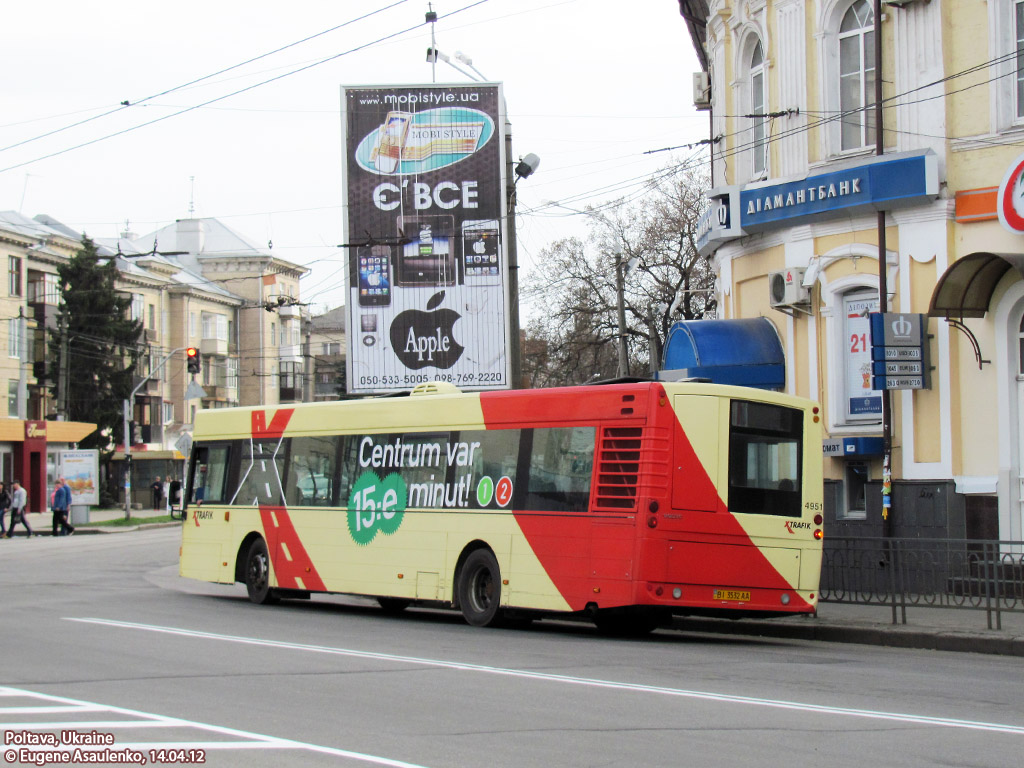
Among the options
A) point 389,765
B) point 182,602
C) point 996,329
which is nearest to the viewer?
point 389,765

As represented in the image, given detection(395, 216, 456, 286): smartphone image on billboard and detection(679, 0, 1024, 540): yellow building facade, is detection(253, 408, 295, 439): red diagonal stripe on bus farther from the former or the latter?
detection(395, 216, 456, 286): smartphone image on billboard

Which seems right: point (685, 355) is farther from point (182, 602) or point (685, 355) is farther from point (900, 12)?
point (182, 602)

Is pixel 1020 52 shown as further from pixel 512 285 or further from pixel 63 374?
pixel 63 374

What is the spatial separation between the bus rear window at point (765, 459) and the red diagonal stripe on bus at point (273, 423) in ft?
25.4

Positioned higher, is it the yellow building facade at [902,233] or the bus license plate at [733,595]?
the yellow building facade at [902,233]

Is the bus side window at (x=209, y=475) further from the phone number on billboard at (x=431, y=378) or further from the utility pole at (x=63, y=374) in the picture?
the utility pole at (x=63, y=374)

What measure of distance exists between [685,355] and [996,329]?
15.7 ft

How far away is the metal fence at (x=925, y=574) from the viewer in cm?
1444

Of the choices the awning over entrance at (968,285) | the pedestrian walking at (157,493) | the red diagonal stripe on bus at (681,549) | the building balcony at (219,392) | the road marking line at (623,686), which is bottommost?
the pedestrian walking at (157,493)

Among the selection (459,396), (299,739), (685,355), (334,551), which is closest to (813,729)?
(299,739)

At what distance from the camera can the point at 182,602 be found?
2000 centimetres

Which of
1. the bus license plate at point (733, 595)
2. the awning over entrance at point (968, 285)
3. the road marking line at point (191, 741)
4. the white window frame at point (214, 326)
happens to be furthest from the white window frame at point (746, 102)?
the white window frame at point (214, 326)

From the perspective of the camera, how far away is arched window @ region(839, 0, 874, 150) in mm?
20156

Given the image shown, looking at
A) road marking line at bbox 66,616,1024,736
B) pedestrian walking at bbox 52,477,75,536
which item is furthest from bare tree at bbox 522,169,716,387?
road marking line at bbox 66,616,1024,736
